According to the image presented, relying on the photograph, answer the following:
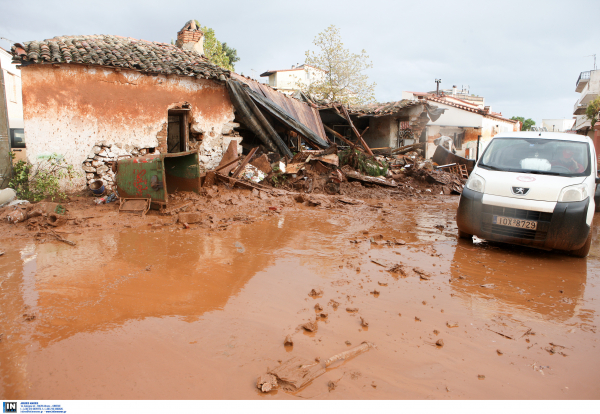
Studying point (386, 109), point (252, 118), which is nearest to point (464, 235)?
point (252, 118)

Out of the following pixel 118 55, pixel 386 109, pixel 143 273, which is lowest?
pixel 143 273

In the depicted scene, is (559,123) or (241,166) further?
(559,123)

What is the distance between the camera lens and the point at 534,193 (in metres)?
5.04

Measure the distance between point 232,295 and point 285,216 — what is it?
422 cm

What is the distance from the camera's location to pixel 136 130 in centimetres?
1084

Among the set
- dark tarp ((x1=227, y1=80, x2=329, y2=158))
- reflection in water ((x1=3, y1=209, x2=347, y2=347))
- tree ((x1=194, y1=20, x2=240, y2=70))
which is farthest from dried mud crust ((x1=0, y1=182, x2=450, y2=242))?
tree ((x1=194, y1=20, x2=240, y2=70))

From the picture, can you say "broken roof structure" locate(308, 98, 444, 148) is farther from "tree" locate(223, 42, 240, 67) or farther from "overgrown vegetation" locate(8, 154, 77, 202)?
"tree" locate(223, 42, 240, 67)

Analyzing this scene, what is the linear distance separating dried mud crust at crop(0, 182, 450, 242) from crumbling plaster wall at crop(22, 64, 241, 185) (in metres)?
1.74

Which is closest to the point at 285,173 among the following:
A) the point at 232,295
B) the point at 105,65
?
the point at 105,65

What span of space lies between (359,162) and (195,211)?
22.5 ft

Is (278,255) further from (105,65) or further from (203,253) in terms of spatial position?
(105,65)

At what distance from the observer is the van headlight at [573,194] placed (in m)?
4.92

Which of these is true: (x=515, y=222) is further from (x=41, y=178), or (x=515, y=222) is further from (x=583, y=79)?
(x=583, y=79)

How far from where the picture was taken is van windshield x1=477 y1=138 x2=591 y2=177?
538cm
